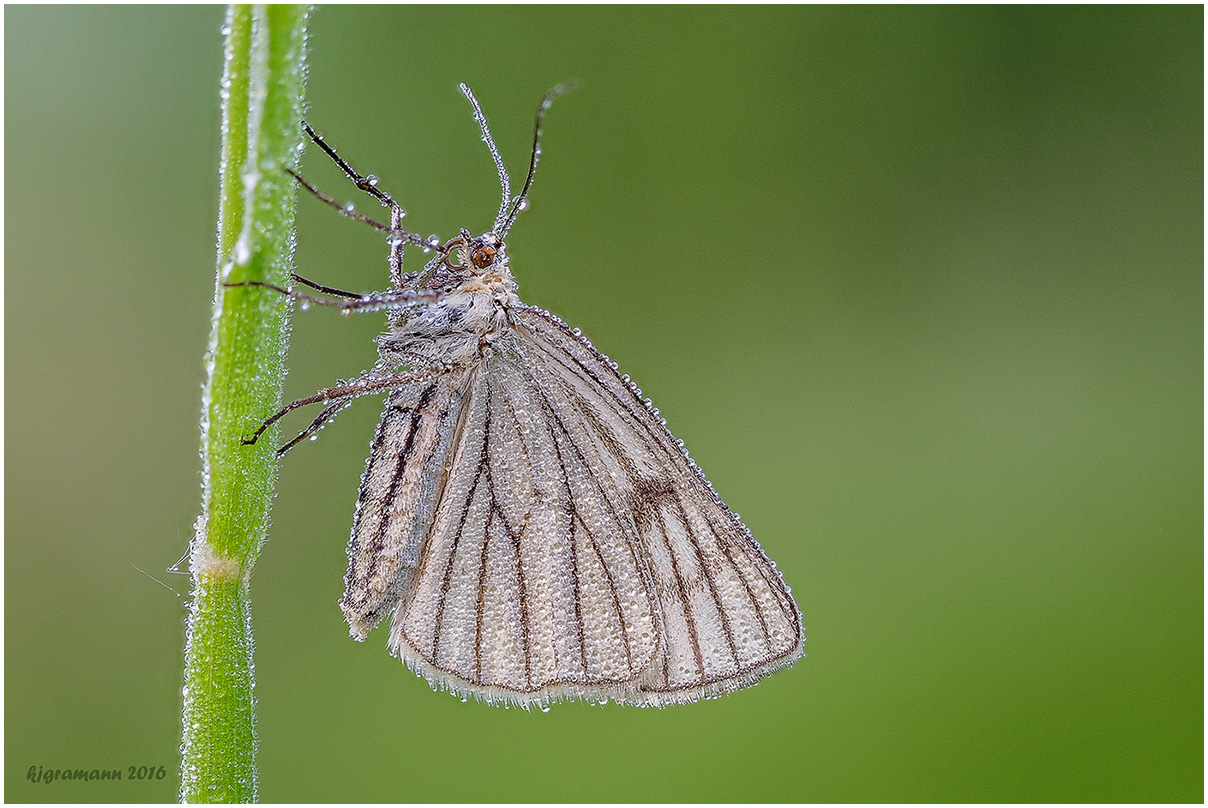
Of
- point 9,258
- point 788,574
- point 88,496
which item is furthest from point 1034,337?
point 9,258

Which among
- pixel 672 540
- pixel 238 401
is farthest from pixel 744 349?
pixel 238 401

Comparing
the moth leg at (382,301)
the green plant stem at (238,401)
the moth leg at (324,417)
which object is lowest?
the green plant stem at (238,401)

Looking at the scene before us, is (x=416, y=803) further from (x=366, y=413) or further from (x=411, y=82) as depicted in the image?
(x=411, y=82)

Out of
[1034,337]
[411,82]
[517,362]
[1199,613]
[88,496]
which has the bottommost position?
[1199,613]

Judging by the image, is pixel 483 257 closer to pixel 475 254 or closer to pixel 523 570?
pixel 475 254

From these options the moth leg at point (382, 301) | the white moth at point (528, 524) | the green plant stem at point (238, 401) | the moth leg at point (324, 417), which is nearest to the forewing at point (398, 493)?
the white moth at point (528, 524)

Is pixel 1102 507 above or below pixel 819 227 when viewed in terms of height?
below

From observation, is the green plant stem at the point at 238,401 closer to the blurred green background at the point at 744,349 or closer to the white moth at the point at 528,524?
the white moth at the point at 528,524
